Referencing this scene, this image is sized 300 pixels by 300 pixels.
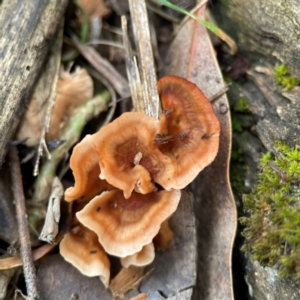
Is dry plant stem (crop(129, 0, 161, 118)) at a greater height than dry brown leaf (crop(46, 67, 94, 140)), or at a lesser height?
greater

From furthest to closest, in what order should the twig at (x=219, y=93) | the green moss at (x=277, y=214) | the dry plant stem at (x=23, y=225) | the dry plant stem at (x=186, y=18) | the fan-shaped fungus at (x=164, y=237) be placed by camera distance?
the dry plant stem at (x=186, y=18) → the twig at (x=219, y=93) → the fan-shaped fungus at (x=164, y=237) → the dry plant stem at (x=23, y=225) → the green moss at (x=277, y=214)

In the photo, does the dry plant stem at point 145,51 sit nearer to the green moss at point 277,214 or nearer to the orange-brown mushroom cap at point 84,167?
the orange-brown mushroom cap at point 84,167

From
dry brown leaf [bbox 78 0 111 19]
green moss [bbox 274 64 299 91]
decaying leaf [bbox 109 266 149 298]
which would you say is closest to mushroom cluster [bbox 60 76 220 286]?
decaying leaf [bbox 109 266 149 298]

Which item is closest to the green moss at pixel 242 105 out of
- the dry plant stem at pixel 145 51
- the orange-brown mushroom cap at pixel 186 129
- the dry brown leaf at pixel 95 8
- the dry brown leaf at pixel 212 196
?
the dry brown leaf at pixel 212 196

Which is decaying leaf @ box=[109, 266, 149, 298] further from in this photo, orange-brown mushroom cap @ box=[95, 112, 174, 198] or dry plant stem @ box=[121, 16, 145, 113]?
dry plant stem @ box=[121, 16, 145, 113]

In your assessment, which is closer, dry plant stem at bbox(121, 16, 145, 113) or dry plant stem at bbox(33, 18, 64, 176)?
dry plant stem at bbox(33, 18, 64, 176)

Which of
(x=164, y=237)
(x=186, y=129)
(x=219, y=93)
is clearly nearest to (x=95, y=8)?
(x=219, y=93)

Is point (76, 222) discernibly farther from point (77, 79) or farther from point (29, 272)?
point (77, 79)

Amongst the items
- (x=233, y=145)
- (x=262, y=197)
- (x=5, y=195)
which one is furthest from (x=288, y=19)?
(x=5, y=195)
